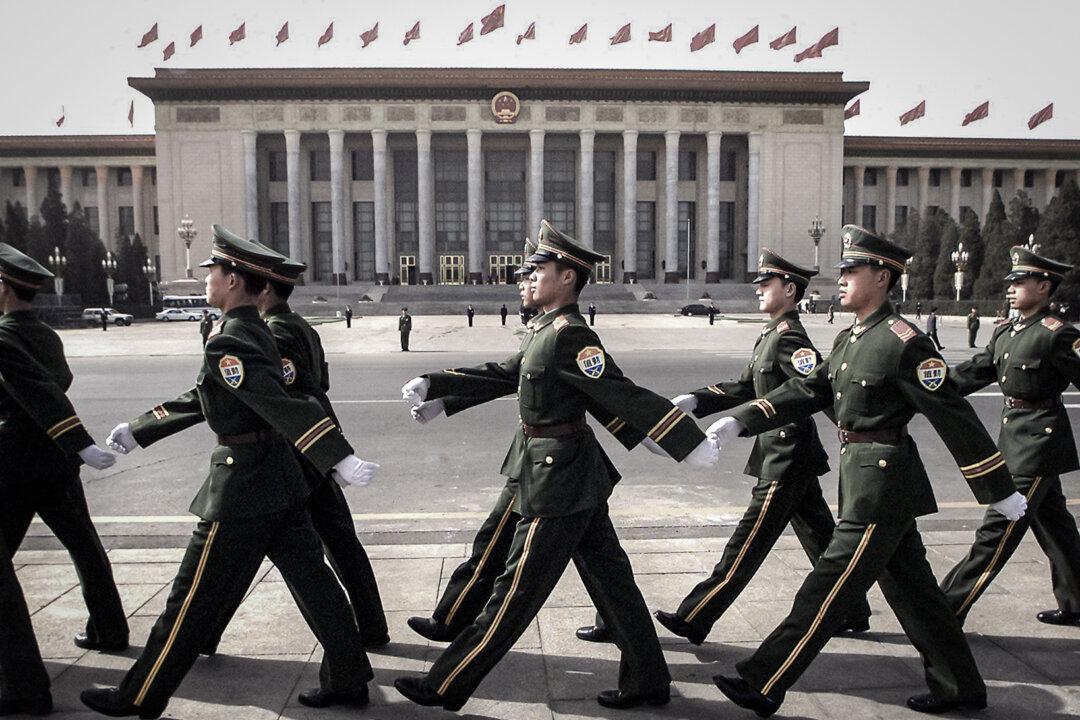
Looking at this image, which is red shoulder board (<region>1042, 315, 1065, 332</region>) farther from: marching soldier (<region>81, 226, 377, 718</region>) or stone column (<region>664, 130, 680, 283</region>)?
stone column (<region>664, 130, 680, 283</region>)

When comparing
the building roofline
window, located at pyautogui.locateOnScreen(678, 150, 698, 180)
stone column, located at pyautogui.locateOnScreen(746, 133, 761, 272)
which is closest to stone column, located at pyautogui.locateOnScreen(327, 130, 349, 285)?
the building roofline

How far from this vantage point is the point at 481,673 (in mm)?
3428

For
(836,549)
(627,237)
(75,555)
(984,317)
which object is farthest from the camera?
(627,237)

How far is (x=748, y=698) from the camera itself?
342 centimetres

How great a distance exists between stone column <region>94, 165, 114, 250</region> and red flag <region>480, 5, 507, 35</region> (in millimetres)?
34595

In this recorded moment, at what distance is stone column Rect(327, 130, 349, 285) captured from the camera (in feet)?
203

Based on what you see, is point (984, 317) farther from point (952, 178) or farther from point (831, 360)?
point (831, 360)

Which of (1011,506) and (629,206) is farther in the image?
(629,206)

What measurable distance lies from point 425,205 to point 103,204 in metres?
29.9

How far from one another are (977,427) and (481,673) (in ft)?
7.50

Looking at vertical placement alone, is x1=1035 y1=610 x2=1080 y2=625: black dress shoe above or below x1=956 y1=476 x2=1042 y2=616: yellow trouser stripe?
below

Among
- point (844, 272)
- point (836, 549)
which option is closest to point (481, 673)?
point (836, 549)

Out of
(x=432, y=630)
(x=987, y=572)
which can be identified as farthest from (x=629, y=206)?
(x=432, y=630)

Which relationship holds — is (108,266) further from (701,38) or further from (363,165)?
(701,38)
